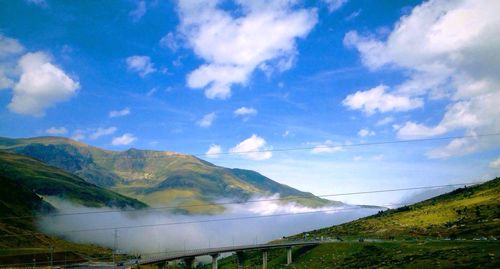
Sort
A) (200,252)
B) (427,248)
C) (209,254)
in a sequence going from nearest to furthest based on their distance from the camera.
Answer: (427,248) → (200,252) → (209,254)

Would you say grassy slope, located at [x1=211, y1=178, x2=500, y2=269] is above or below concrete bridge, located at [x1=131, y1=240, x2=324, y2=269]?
above

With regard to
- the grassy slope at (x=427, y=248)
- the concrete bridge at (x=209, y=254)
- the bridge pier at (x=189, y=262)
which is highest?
the grassy slope at (x=427, y=248)

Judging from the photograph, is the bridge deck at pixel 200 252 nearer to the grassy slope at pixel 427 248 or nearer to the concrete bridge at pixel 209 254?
the concrete bridge at pixel 209 254

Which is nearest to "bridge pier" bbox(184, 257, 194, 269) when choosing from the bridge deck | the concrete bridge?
the concrete bridge

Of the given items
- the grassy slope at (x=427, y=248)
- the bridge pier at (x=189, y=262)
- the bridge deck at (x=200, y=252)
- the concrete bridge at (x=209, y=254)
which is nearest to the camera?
the grassy slope at (x=427, y=248)

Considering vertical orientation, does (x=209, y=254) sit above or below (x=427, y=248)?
below

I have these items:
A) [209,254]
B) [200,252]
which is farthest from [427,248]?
[209,254]

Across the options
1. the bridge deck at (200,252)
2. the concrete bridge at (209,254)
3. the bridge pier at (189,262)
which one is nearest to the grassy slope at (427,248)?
the concrete bridge at (209,254)

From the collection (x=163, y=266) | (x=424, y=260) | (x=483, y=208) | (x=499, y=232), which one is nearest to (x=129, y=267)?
(x=163, y=266)

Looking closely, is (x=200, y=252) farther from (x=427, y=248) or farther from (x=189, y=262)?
(x=427, y=248)

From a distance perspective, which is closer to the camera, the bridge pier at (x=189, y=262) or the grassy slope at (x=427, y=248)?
the grassy slope at (x=427, y=248)

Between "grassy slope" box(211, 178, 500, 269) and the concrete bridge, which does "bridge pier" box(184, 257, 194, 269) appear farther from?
"grassy slope" box(211, 178, 500, 269)

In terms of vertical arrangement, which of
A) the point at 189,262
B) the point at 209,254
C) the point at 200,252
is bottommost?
the point at 189,262

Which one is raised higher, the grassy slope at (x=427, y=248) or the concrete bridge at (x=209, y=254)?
the grassy slope at (x=427, y=248)
